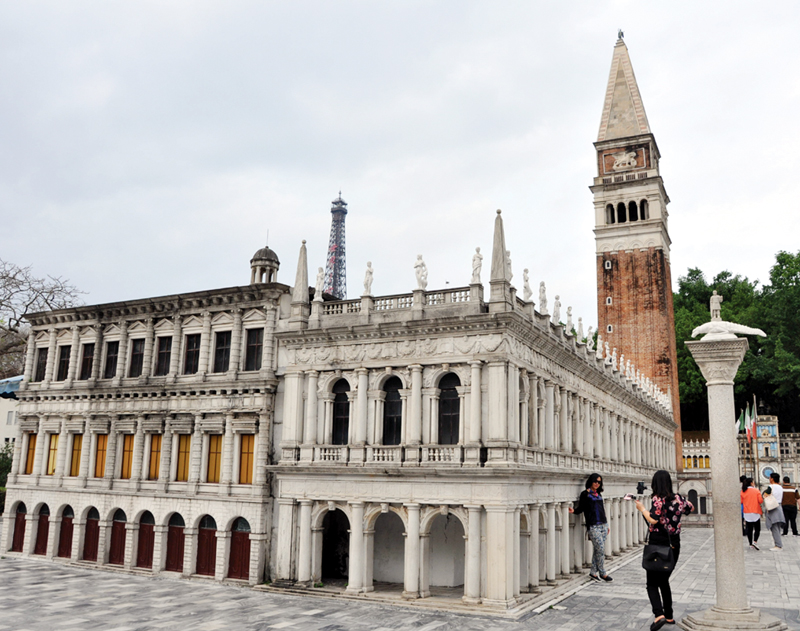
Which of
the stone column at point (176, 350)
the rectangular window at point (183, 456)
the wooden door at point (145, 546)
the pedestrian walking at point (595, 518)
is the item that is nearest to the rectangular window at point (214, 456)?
the rectangular window at point (183, 456)

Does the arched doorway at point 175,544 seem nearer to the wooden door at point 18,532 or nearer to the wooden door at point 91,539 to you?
the wooden door at point 91,539

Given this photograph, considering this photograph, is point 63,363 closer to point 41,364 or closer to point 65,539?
point 41,364

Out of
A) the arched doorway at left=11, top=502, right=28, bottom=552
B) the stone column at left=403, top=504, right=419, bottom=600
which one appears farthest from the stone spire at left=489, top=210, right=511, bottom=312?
the arched doorway at left=11, top=502, right=28, bottom=552

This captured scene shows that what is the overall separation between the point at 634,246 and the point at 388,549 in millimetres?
45374

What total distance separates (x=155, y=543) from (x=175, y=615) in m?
8.65

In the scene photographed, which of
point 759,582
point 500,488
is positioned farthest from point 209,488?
point 759,582

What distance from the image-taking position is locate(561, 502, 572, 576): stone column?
28328mm

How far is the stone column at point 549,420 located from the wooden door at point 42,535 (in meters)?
23.0

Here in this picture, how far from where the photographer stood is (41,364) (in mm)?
36500

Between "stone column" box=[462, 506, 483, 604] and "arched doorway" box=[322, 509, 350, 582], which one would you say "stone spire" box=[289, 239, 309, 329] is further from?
"stone column" box=[462, 506, 483, 604]

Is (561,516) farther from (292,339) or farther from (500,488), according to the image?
(292,339)

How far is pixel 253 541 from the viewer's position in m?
27.8

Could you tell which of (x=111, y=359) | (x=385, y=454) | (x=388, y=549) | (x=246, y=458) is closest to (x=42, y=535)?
(x=111, y=359)

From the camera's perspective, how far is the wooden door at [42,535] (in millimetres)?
33781
